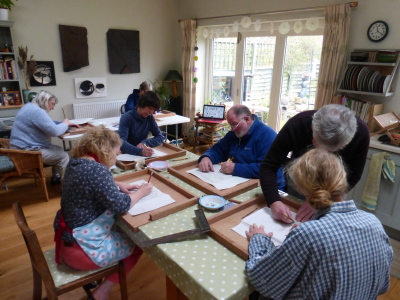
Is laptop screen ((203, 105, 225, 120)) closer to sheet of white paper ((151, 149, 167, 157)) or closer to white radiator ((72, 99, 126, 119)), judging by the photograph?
white radiator ((72, 99, 126, 119))

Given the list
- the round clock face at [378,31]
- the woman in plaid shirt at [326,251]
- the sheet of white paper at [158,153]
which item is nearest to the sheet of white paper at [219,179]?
the sheet of white paper at [158,153]

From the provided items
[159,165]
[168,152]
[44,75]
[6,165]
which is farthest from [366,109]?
[44,75]

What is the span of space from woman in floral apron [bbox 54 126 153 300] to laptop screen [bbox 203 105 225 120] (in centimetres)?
331

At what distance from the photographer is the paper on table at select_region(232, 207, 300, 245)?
123cm

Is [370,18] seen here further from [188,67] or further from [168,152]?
[188,67]

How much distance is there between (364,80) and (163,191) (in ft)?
7.98

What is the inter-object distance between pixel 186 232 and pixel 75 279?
63 cm

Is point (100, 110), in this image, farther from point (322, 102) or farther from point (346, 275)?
point (346, 275)

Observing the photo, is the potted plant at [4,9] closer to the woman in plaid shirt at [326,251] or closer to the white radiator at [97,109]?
the white radiator at [97,109]

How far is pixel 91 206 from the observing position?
1.37 metres

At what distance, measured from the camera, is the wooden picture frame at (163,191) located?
1.33m

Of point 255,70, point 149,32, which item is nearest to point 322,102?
point 255,70

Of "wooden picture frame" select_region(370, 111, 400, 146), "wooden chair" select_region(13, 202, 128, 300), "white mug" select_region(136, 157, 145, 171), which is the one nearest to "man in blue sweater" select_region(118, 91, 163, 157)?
"white mug" select_region(136, 157, 145, 171)

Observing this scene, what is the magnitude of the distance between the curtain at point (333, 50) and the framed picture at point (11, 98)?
12.8ft
